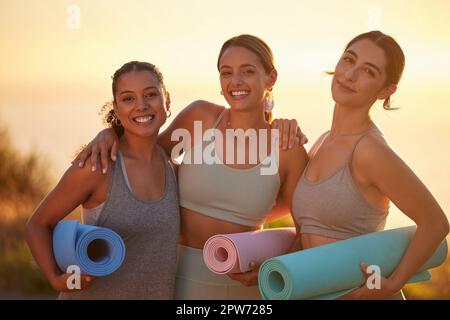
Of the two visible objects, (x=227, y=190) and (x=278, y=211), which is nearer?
(x=227, y=190)

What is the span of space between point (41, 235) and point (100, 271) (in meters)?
0.34

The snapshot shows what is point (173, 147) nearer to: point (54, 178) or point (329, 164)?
point (329, 164)

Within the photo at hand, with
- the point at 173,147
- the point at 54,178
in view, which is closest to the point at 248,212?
the point at 173,147

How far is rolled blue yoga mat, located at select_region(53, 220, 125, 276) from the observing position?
11.9ft

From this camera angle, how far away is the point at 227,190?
3.98 meters

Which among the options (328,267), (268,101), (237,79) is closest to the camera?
(328,267)

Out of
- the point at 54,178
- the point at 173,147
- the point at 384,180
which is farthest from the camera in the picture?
the point at 54,178

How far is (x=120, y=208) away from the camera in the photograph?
12.4ft

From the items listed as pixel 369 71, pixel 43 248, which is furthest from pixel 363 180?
pixel 43 248

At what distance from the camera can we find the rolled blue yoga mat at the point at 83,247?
3635mm

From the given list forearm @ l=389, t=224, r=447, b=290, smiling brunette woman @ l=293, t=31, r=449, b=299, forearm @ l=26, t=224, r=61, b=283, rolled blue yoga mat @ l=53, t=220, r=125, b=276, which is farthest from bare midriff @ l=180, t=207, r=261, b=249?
forearm @ l=389, t=224, r=447, b=290

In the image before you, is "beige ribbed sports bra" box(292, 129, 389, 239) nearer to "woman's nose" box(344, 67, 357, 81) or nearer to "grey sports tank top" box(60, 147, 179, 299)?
"woman's nose" box(344, 67, 357, 81)

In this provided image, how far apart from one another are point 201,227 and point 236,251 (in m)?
0.36

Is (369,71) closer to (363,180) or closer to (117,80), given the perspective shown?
(363,180)
